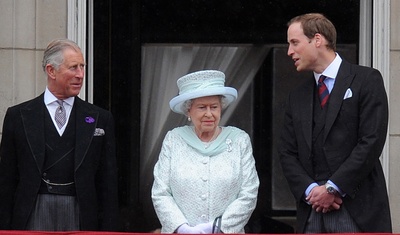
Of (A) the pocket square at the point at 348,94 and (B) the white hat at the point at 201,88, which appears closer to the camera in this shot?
(A) the pocket square at the point at 348,94

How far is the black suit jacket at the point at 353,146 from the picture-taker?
255 inches

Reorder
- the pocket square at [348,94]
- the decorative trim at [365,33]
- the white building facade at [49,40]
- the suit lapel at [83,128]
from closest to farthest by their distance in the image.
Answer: the pocket square at [348,94], the suit lapel at [83,128], the white building facade at [49,40], the decorative trim at [365,33]

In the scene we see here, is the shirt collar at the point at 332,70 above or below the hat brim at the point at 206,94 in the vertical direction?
above

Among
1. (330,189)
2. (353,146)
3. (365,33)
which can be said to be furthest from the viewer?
(365,33)

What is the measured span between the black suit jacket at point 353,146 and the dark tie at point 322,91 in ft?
0.20

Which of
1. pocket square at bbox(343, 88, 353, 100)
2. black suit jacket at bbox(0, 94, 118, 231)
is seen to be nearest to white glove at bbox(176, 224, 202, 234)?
black suit jacket at bbox(0, 94, 118, 231)

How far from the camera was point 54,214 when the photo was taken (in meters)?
6.67

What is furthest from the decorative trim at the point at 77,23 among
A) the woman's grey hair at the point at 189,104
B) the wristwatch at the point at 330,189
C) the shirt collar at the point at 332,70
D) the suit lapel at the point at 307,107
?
the wristwatch at the point at 330,189

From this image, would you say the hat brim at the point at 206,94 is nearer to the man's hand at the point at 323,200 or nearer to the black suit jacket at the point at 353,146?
the black suit jacket at the point at 353,146

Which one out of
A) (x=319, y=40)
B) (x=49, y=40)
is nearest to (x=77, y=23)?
(x=49, y=40)

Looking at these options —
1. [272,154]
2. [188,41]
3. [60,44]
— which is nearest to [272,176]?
[272,154]

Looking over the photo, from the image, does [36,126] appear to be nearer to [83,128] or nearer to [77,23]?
[83,128]

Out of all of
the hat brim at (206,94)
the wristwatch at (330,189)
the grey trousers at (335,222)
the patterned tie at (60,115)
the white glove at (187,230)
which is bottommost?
the white glove at (187,230)

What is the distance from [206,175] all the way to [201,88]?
53 centimetres
